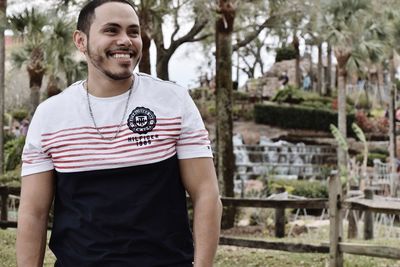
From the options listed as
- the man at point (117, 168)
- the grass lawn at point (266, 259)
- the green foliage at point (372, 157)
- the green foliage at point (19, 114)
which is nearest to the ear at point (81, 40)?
the man at point (117, 168)

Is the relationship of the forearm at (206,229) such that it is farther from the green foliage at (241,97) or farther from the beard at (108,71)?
the green foliage at (241,97)

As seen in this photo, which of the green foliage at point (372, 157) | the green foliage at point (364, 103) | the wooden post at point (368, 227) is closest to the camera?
the wooden post at point (368, 227)

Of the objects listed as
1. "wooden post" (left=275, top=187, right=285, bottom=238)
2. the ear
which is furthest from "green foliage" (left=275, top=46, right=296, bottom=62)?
the ear

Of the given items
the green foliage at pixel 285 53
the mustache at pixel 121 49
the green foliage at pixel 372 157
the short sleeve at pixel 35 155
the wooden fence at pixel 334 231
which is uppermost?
the green foliage at pixel 285 53

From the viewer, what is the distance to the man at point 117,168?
1.87 meters

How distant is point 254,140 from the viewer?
32.5 meters

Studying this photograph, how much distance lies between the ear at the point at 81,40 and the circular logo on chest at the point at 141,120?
0.25 meters

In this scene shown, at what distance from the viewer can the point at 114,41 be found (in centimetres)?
195

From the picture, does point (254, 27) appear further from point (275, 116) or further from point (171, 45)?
point (275, 116)

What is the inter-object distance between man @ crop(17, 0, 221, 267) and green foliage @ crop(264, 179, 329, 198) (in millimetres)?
19497

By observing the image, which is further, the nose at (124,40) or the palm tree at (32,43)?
the palm tree at (32,43)

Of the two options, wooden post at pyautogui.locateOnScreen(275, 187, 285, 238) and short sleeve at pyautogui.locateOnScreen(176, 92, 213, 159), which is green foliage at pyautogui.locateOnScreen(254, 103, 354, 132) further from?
short sleeve at pyautogui.locateOnScreen(176, 92, 213, 159)

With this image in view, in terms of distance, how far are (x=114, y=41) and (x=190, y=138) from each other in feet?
1.02

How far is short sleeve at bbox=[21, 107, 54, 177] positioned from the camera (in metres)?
1.97
